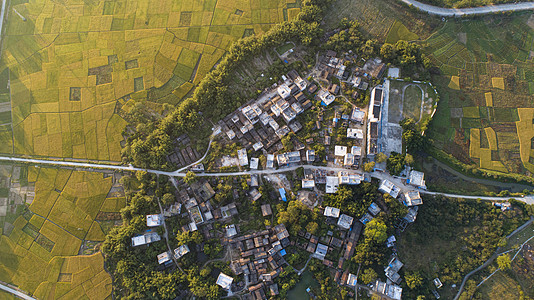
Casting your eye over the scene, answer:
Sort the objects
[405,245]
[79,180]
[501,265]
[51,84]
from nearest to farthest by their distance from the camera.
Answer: [501,265] < [405,245] < [79,180] < [51,84]

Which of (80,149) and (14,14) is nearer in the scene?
(80,149)

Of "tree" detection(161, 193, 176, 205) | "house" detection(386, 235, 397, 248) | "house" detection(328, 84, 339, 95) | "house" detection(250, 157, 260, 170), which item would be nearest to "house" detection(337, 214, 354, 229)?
"house" detection(386, 235, 397, 248)

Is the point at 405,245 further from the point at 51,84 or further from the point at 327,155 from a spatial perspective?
the point at 51,84

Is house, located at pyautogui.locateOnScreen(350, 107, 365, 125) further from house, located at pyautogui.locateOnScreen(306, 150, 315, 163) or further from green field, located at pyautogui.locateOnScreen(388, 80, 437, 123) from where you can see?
house, located at pyautogui.locateOnScreen(306, 150, 315, 163)

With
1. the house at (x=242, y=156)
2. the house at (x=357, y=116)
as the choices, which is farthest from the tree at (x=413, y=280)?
the house at (x=242, y=156)

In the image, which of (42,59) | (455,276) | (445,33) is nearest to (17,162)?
(42,59)
